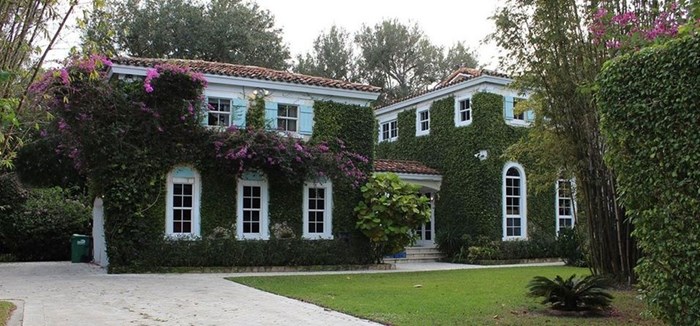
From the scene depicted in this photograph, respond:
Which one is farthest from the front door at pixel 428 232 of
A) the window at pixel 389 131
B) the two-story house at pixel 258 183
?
the two-story house at pixel 258 183

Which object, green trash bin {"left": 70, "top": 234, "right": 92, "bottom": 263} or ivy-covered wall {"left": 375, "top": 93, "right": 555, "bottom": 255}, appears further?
ivy-covered wall {"left": 375, "top": 93, "right": 555, "bottom": 255}

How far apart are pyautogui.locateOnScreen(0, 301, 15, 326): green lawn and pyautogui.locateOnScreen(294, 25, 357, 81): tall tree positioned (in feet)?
106

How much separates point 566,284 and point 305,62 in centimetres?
3374

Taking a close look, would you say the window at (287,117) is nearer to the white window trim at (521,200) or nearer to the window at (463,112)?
the window at (463,112)

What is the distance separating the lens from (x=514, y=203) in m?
22.0

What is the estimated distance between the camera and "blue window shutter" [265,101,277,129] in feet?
59.2

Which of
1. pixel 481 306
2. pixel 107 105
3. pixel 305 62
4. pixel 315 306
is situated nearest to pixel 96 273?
pixel 107 105

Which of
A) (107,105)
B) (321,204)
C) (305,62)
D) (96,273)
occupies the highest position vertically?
(305,62)

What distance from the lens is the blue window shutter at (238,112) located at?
17.7m

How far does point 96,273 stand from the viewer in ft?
52.1

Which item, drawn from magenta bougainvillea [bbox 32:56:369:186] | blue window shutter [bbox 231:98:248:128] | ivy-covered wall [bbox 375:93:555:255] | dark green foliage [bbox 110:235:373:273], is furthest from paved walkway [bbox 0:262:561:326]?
ivy-covered wall [bbox 375:93:555:255]

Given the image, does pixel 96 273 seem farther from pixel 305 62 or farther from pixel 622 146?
pixel 305 62

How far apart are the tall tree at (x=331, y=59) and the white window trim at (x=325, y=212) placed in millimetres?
23008

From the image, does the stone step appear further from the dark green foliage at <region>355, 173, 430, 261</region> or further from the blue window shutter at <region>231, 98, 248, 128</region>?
the blue window shutter at <region>231, 98, 248, 128</region>
